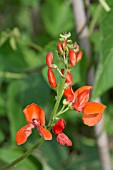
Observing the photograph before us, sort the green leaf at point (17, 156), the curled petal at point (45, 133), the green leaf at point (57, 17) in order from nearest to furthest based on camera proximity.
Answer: the curled petal at point (45, 133) → the green leaf at point (17, 156) → the green leaf at point (57, 17)

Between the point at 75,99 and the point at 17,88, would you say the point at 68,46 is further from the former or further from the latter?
A: the point at 17,88

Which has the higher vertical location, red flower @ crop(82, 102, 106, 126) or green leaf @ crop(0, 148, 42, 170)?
red flower @ crop(82, 102, 106, 126)

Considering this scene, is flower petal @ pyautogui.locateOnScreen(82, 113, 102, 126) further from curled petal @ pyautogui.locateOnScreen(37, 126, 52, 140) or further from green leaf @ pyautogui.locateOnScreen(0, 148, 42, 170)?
green leaf @ pyautogui.locateOnScreen(0, 148, 42, 170)

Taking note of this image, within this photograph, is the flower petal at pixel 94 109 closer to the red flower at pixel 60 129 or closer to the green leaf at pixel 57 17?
the red flower at pixel 60 129

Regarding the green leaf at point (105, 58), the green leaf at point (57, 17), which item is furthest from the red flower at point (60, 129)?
the green leaf at point (57, 17)

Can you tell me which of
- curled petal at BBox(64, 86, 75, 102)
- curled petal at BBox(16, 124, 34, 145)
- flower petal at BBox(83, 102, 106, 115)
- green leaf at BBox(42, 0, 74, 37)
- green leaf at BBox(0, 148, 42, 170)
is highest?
green leaf at BBox(42, 0, 74, 37)

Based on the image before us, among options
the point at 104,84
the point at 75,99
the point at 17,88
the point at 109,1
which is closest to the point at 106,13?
the point at 109,1

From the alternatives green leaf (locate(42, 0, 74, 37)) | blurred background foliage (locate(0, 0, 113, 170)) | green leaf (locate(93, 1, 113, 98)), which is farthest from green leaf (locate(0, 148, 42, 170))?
green leaf (locate(42, 0, 74, 37))
